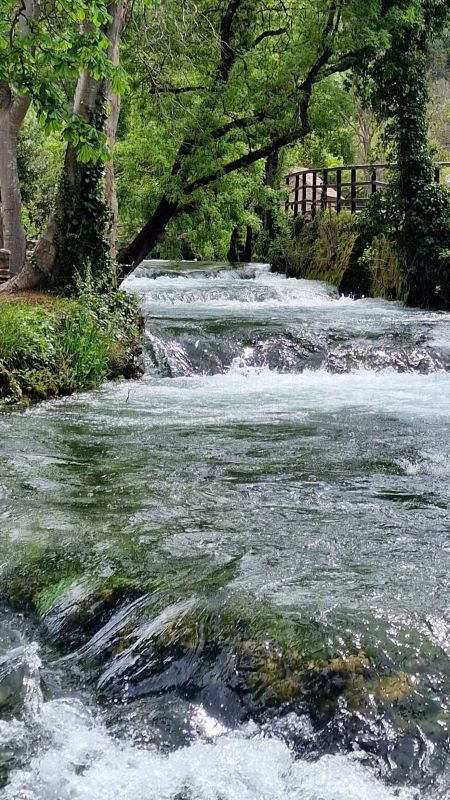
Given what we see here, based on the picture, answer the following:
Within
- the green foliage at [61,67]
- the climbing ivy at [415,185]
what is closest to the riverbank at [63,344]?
the green foliage at [61,67]

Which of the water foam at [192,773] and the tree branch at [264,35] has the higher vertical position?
the tree branch at [264,35]

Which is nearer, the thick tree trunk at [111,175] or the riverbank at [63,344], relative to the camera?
the riverbank at [63,344]

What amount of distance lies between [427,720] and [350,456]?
12.2 ft

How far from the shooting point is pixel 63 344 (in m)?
10.2

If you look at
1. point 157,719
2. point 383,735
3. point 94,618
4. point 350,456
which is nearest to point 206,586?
point 94,618

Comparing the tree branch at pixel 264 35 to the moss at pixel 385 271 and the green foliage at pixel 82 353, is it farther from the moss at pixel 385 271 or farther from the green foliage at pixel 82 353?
the green foliage at pixel 82 353

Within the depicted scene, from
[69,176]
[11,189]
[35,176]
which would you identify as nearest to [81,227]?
[69,176]

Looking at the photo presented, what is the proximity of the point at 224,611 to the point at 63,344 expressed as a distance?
689 cm

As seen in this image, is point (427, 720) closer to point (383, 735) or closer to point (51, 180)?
point (383, 735)

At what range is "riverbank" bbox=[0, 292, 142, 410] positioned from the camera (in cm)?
936

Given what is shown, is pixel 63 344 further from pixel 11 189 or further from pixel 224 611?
pixel 224 611

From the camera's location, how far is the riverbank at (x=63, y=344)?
30.7ft

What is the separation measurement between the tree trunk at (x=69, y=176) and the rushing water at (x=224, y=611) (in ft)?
17.7

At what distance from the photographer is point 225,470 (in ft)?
20.7
